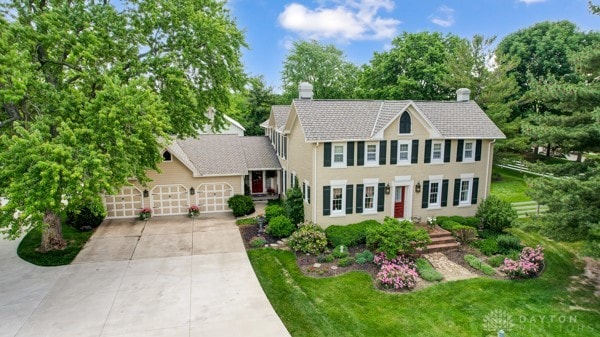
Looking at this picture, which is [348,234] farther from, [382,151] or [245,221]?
[245,221]

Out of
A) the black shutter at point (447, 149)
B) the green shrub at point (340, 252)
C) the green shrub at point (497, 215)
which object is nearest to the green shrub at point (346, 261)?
Result: the green shrub at point (340, 252)

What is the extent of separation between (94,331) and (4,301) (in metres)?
4.58

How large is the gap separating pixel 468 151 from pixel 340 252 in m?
9.99

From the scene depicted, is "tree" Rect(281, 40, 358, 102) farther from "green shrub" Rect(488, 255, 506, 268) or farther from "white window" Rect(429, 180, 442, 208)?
"green shrub" Rect(488, 255, 506, 268)

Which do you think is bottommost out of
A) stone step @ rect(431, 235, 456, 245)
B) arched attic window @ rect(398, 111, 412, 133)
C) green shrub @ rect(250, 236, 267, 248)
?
green shrub @ rect(250, 236, 267, 248)

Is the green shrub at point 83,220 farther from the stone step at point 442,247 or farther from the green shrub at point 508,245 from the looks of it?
the green shrub at point 508,245

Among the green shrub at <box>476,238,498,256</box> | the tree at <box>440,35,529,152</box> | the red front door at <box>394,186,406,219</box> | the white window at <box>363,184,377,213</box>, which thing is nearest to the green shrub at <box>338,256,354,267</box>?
the white window at <box>363,184,377,213</box>

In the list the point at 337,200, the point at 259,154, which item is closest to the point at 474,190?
the point at 337,200

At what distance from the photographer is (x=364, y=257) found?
1633cm

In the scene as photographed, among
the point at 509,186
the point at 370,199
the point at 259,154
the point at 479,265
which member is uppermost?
the point at 259,154

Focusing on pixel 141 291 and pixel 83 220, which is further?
pixel 83 220

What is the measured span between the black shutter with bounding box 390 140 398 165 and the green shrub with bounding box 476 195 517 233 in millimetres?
5848

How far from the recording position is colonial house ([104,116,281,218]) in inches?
901

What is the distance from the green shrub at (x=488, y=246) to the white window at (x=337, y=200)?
6869 millimetres
